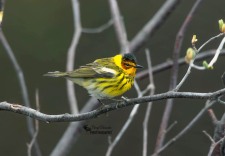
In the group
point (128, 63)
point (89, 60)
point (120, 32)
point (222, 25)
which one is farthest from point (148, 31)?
point (89, 60)

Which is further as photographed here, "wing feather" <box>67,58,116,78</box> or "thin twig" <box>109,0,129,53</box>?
"thin twig" <box>109,0,129,53</box>

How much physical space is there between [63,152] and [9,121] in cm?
276

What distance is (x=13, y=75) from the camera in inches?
256

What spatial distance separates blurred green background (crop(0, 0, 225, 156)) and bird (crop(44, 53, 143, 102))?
7.57ft

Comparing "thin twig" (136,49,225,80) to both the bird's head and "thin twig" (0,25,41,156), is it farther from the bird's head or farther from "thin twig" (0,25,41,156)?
"thin twig" (0,25,41,156)

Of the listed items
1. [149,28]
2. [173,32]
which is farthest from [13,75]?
[149,28]

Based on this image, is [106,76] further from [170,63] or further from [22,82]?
[170,63]

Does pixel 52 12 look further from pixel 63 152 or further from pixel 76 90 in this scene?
pixel 63 152

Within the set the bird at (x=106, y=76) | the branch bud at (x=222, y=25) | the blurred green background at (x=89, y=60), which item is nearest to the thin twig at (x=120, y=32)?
the bird at (x=106, y=76)

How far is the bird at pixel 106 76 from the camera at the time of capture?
3320 millimetres

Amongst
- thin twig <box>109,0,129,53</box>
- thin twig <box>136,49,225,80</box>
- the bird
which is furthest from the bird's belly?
thin twig <box>136,49,225,80</box>

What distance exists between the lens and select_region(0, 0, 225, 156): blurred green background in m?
5.88

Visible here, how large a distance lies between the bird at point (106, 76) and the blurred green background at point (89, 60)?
2307 millimetres

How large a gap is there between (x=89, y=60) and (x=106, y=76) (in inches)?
103
